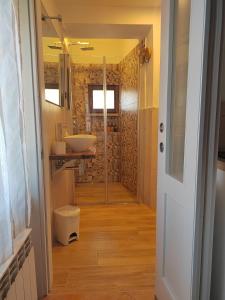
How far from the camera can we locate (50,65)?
2367mm

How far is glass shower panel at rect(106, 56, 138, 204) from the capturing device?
388cm

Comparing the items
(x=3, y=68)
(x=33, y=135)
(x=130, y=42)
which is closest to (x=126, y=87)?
(x=130, y=42)

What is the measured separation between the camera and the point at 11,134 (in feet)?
3.76

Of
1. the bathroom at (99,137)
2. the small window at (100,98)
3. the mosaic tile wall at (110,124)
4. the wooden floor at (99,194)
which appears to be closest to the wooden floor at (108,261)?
the bathroom at (99,137)

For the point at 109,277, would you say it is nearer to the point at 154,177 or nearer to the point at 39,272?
the point at 39,272

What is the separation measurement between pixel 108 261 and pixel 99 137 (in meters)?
2.84

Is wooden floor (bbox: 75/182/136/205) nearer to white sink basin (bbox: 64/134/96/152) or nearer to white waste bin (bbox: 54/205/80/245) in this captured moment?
white waste bin (bbox: 54/205/80/245)

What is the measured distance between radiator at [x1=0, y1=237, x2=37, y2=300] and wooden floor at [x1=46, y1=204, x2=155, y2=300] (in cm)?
50

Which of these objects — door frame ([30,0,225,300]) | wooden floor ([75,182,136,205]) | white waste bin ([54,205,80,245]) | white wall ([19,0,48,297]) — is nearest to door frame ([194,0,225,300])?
door frame ([30,0,225,300])

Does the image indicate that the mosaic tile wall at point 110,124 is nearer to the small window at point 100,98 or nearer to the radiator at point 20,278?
the small window at point 100,98

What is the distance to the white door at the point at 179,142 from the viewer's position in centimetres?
105

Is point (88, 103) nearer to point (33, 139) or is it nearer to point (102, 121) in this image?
point (102, 121)

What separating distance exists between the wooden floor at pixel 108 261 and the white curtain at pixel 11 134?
830 millimetres

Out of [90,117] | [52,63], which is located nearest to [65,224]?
[52,63]
